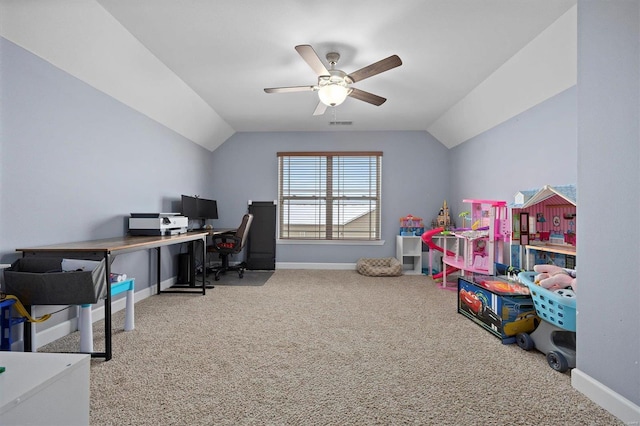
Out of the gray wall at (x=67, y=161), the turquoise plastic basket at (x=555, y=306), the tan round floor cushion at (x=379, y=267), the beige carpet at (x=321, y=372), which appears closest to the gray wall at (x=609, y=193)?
the turquoise plastic basket at (x=555, y=306)

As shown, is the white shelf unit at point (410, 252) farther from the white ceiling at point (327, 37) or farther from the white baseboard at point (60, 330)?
the white baseboard at point (60, 330)

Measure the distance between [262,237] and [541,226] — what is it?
3.97 metres

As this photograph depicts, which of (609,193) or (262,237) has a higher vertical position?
(609,193)

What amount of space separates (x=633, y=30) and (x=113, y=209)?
3933 mm

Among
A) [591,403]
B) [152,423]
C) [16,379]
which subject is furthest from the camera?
[591,403]

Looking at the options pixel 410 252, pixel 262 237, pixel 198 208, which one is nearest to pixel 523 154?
pixel 410 252

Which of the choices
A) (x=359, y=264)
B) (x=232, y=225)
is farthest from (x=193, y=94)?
(x=359, y=264)

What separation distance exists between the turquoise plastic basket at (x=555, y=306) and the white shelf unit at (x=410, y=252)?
285 cm

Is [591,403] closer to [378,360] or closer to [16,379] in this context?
[378,360]

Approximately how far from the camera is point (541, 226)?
116 inches

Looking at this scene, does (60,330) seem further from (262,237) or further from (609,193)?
(609,193)

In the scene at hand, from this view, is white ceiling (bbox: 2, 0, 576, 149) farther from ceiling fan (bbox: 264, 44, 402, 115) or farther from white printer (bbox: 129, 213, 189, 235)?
white printer (bbox: 129, 213, 189, 235)

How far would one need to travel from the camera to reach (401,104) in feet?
13.4

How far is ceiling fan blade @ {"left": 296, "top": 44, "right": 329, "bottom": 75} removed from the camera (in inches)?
87.2
